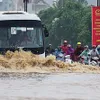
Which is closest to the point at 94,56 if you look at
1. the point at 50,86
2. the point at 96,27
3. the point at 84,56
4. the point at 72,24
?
the point at 84,56

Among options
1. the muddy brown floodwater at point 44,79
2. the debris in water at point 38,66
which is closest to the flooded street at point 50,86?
the muddy brown floodwater at point 44,79

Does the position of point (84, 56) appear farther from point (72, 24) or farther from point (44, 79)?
point (72, 24)

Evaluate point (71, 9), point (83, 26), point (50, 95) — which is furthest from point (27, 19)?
point (71, 9)

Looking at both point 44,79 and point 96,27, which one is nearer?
point 44,79

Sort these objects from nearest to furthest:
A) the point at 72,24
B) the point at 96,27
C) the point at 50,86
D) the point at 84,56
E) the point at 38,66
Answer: the point at 50,86 → the point at 38,66 → the point at 84,56 → the point at 96,27 → the point at 72,24

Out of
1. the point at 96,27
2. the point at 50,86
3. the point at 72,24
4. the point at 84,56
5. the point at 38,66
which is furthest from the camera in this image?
the point at 72,24

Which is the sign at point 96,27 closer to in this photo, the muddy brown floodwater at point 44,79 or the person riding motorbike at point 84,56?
the person riding motorbike at point 84,56

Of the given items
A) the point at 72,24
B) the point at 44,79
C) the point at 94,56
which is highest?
the point at 72,24

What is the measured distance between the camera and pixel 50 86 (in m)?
11.5

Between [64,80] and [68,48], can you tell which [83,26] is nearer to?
[68,48]

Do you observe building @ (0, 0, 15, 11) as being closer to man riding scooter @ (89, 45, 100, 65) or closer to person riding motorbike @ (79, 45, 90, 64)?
person riding motorbike @ (79, 45, 90, 64)

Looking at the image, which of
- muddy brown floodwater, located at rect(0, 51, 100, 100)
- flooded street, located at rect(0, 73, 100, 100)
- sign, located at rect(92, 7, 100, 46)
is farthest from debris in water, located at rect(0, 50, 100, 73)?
sign, located at rect(92, 7, 100, 46)

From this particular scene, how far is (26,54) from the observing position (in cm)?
1648

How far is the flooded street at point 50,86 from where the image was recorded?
9.95 meters
